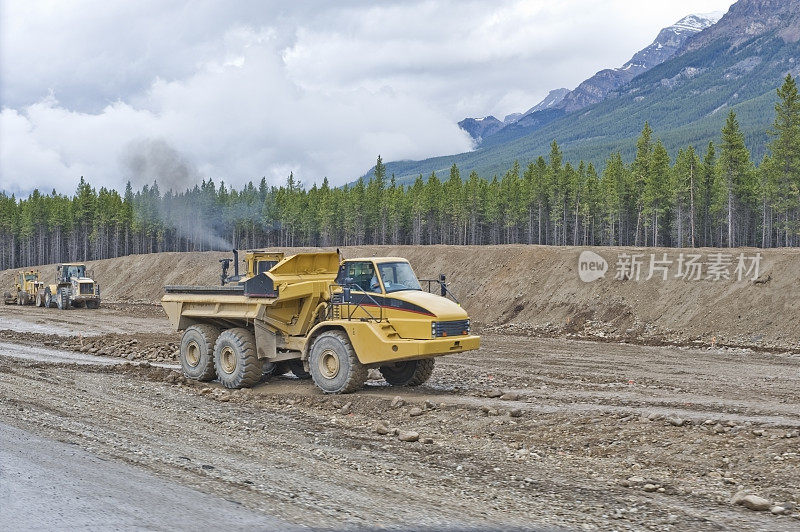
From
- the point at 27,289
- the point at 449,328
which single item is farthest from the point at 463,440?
the point at 27,289

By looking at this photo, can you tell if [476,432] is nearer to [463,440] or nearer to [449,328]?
[463,440]

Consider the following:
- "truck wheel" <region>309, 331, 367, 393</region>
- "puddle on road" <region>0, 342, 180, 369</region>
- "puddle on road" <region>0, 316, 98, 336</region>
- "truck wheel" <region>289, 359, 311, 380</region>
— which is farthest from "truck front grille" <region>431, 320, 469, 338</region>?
"puddle on road" <region>0, 316, 98, 336</region>

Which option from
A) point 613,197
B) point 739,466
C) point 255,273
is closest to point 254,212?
point 613,197

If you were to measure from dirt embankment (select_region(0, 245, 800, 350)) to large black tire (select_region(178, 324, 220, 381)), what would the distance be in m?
19.0

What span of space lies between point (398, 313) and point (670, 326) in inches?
825

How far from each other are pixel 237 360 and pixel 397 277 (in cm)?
436

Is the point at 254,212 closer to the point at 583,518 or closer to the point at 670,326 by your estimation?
the point at 670,326

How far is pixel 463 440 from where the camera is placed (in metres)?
11.4

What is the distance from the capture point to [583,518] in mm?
7473

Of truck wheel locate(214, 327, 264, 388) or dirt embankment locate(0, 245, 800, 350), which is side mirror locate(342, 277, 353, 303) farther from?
dirt embankment locate(0, 245, 800, 350)

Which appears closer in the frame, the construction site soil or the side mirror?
the construction site soil

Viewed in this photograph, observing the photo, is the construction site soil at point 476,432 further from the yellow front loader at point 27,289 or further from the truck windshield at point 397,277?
the yellow front loader at point 27,289

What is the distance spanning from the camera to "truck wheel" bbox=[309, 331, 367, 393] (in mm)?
14789

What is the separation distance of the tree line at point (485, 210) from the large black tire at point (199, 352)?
189ft
